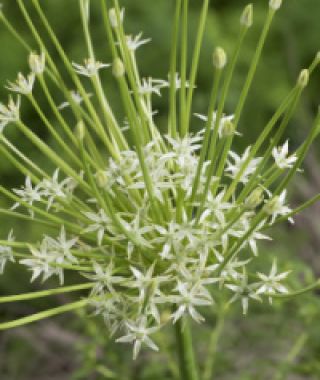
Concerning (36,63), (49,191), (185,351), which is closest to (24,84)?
(36,63)

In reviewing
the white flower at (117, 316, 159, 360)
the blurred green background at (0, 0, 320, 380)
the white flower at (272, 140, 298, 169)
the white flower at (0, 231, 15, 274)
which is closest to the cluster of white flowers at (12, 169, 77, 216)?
the white flower at (0, 231, 15, 274)

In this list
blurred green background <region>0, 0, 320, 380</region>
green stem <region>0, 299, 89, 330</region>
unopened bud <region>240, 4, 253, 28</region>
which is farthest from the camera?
blurred green background <region>0, 0, 320, 380</region>

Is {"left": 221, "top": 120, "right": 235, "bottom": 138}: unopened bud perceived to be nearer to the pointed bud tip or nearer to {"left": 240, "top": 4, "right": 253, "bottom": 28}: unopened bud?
the pointed bud tip

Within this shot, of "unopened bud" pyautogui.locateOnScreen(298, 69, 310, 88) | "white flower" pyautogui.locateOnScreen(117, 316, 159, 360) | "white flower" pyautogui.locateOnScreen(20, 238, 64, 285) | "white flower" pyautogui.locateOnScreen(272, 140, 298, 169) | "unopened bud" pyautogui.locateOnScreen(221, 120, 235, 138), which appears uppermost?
"unopened bud" pyautogui.locateOnScreen(298, 69, 310, 88)

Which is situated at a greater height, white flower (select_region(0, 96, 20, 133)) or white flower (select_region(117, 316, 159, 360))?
white flower (select_region(0, 96, 20, 133))

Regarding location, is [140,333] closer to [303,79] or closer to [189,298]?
→ [189,298]

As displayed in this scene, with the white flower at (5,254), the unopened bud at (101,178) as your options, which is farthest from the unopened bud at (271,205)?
the white flower at (5,254)

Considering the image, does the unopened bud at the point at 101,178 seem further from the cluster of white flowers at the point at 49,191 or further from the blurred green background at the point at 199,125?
the blurred green background at the point at 199,125
